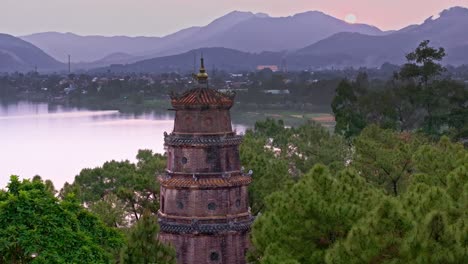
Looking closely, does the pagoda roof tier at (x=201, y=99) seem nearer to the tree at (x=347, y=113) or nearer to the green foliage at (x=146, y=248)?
the green foliage at (x=146, y=248)

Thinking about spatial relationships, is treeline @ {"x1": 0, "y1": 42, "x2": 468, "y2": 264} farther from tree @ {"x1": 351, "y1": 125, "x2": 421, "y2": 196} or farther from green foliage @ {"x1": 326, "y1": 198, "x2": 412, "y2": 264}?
tree @ {"x1": 351, "y1": 125, "x2": 421, "y2": 196}

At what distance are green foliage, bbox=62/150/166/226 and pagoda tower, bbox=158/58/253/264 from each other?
6.15 m

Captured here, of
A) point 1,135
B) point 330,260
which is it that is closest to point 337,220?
point 330,260

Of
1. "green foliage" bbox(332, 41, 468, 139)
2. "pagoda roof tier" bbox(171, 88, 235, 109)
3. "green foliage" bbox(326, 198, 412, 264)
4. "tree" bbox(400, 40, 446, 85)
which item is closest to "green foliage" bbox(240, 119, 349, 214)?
"pagoda roof tier" bbox(171, 88, 235, 109)

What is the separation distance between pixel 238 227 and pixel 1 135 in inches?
3762

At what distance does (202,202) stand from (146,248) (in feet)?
20.6

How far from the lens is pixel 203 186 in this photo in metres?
28.6

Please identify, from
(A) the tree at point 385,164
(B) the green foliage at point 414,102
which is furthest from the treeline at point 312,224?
(B) the green foliage at point 414,102

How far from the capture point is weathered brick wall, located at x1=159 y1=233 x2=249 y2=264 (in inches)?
1132

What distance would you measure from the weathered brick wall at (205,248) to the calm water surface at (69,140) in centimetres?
4012

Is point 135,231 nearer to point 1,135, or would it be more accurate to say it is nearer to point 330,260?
point 330,260

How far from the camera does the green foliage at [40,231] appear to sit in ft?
67.5

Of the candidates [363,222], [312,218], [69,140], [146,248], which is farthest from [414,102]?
[69,140]

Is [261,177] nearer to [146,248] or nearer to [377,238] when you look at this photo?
[146,248]
